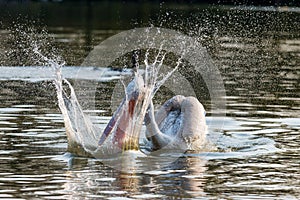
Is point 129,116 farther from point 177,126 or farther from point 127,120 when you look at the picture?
point 177,126

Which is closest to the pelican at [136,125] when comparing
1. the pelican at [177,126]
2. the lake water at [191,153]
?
the pelican at [177,126]

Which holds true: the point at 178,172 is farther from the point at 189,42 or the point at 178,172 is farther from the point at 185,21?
the point at 185,21

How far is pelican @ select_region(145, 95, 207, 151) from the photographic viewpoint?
14375 millimetres

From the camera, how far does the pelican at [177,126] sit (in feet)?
47.2

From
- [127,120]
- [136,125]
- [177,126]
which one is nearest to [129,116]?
[127,120]

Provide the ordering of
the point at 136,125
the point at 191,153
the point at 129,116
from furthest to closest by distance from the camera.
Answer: the point at 191,153 → the point at 136,125 → the point at 129,116

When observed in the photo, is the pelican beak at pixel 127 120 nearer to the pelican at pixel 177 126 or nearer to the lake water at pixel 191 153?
the pelican at pixel 177 126

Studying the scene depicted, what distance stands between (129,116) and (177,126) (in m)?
1.36

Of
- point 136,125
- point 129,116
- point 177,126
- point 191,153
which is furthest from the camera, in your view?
point 177,126

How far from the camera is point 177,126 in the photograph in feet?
49.0

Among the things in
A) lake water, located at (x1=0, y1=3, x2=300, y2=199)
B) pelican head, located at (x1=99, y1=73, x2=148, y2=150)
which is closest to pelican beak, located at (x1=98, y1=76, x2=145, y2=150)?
pelican head, located at (x1=99, y1=73, x2=148, y2=150)

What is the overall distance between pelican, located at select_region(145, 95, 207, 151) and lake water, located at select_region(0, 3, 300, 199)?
0.41m

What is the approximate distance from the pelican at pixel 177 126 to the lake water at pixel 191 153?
16.2 inches

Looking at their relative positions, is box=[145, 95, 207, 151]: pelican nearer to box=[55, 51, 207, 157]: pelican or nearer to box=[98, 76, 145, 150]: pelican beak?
box=[55, 51, 207, 157]: pelican
